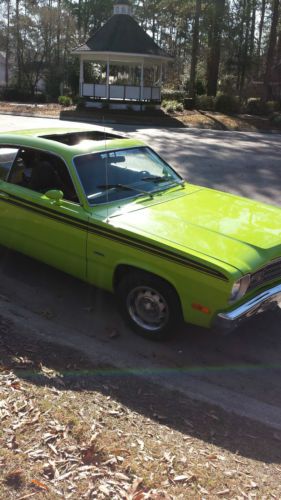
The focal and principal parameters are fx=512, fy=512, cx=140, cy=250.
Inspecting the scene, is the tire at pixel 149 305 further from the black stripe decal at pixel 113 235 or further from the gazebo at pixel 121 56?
the gazebo at pixel 121 56

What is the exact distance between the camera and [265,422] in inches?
141

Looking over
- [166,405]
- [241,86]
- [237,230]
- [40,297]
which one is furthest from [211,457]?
[241,86]

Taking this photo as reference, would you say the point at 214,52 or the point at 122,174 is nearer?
the point at 122,174

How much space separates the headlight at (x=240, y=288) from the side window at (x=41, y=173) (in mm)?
1793

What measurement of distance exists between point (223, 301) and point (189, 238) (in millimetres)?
634

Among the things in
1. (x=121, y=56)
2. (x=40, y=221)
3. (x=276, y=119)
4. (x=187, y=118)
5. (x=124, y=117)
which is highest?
(x=121, y=56)

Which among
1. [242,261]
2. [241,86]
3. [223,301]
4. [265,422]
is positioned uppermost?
[241,86]

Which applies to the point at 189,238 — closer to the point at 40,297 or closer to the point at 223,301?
the point at 223,301

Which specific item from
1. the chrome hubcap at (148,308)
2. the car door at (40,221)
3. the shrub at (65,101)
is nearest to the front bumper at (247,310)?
the chrome hubcap at (148,308)

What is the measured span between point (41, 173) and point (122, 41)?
2865cm

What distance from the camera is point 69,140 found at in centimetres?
559

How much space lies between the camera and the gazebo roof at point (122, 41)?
101 feet

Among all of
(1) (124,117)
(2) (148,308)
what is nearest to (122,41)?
(1) (124,117)

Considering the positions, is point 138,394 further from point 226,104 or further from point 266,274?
point 226,104
